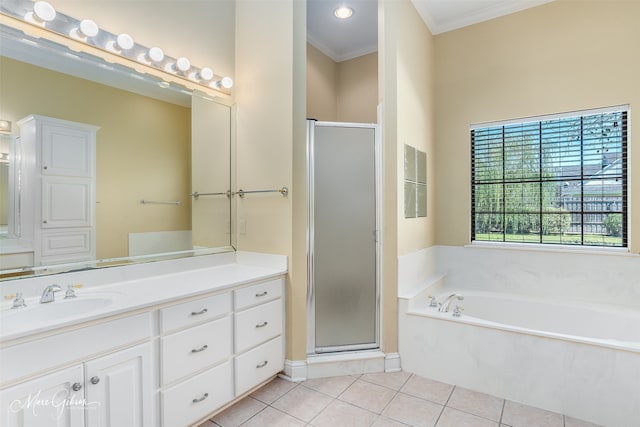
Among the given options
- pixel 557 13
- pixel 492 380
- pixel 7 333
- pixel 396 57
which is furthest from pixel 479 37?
pixel 7 333

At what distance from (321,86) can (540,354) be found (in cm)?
318

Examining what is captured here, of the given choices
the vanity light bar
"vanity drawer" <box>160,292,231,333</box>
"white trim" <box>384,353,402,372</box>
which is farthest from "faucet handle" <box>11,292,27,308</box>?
"white trim" <box>384,353,402,372</box>

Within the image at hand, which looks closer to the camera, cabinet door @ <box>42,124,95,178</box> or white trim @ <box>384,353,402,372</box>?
cabinet door @ <box>42,124,95,178</box>

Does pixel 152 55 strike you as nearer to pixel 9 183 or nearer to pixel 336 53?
pixel 9 183

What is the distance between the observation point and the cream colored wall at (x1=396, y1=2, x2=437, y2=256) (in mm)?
2663

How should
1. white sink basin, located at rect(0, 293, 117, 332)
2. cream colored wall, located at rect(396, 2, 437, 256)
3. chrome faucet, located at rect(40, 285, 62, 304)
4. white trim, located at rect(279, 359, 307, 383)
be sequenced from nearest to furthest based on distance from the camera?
white sink basin, located at rect(0, 293, 117, 332) < chrome faucet, located at rect(40, 285, 62, 304) < white trim, located at rect(279, 359, 307, 383) < cream colored wall, located at rect(396, 2, 437, 256)

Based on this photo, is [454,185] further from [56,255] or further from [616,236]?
[56,255]

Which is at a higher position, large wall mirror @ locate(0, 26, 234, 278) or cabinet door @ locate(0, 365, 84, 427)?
large wall mirror @ locate(0, 26, 234, 278)

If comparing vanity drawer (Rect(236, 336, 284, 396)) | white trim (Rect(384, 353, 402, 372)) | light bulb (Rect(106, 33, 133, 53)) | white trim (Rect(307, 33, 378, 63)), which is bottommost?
Answer: white trim (Rect(384, 353, 402, 372))

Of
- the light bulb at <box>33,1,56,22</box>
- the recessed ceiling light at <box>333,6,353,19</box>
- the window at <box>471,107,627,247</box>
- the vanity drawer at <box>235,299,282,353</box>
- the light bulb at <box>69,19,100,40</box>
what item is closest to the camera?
the light bulb at <box>33,1,56,22</box>

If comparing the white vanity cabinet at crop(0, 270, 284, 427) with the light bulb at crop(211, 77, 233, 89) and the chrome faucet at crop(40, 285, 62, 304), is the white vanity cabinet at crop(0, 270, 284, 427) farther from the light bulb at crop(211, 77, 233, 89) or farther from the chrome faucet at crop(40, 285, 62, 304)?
the light bulb at crop(211, 77, 233, 89)

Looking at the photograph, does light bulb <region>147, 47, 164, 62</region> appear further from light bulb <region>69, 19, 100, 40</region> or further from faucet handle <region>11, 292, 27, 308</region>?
faucet handle <region>11, 292, 27, 308</region>

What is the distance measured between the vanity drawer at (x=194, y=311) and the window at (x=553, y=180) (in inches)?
104

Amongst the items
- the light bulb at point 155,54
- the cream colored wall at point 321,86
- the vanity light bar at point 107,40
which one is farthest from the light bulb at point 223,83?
the cream colored wall at point 321,86
